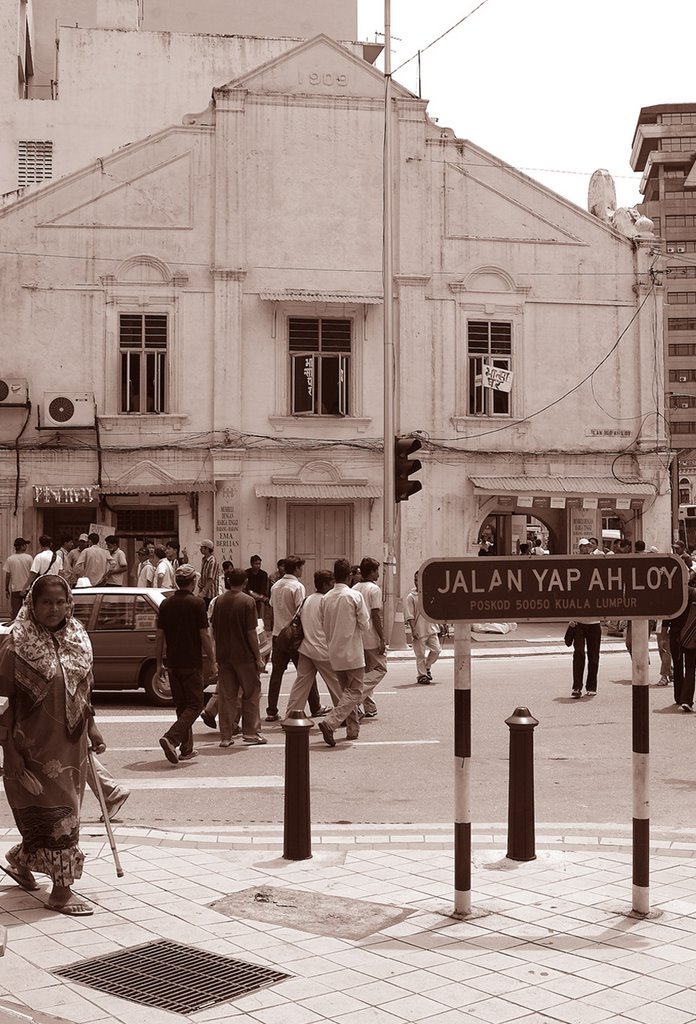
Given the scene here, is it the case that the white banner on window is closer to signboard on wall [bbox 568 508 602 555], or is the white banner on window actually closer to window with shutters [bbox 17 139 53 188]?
signboard on wall [bbox 568 508 602 555]

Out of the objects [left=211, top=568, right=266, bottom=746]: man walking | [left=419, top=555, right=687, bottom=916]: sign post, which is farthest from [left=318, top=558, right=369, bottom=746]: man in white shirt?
[left=419, top=555, right=687, bottom=916]: sign post

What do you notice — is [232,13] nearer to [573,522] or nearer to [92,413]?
[92,413]

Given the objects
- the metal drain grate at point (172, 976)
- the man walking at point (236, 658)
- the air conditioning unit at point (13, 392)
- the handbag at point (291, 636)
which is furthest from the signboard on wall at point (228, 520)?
the metal drain grate at point (172, 976)

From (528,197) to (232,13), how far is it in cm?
1332

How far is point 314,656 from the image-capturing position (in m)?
11.9

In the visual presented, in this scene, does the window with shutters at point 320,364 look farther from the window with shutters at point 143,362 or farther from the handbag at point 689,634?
the handbag at point 689,634

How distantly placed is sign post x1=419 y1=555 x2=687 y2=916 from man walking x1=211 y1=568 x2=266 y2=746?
5.64 m

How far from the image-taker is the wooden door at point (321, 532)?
25797mm

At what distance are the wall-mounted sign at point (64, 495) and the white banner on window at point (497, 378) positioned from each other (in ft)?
27.3

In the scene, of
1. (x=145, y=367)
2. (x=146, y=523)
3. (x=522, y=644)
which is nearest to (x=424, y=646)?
(x=522, y=644)

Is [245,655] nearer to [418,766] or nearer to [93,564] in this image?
[418,766]

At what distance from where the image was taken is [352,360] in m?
26.0

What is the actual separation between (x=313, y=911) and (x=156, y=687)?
333 inches

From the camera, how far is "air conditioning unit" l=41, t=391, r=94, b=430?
24578 millimetres
